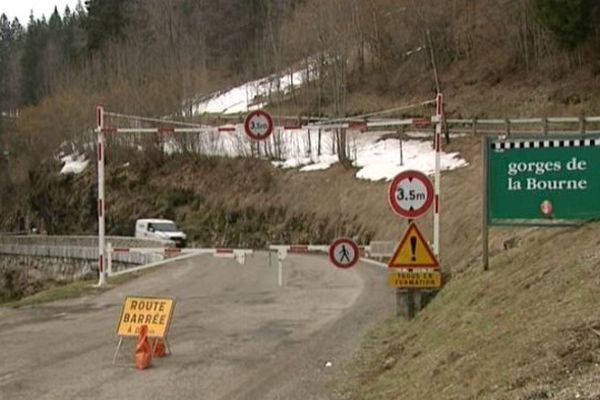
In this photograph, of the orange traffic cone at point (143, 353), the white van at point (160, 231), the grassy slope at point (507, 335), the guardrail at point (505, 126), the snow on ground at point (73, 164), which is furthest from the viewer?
the snow on ground at point (73, 164)

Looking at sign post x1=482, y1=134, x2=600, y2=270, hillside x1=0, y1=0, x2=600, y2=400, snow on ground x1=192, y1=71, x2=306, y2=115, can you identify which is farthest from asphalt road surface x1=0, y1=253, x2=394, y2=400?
snow on ground x1=192, y1=71, x2=306, y2=115

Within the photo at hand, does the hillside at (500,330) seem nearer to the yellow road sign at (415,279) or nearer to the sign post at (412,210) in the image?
the yellow road sign at (415,279)

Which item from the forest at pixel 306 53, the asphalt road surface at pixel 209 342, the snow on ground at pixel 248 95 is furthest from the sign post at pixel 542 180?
the snow on ground at pixel 248 95

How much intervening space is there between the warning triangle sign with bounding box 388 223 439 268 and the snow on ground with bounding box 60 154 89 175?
60046 millimetres

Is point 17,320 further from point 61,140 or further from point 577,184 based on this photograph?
point 61,140

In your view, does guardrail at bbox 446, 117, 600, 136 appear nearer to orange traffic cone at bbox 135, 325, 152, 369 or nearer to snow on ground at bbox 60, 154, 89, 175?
orange traffic cone at bbox 135, 325, 152, 369

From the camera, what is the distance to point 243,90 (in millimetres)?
83438

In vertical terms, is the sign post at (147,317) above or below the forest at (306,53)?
below

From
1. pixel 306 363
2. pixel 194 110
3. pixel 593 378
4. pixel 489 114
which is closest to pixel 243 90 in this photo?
pixel 194 110

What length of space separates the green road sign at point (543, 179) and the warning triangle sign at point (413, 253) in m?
1.08

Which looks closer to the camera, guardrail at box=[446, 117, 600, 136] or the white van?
guardrail at box=[446, 117, 600, 136]

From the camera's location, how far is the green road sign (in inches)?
480

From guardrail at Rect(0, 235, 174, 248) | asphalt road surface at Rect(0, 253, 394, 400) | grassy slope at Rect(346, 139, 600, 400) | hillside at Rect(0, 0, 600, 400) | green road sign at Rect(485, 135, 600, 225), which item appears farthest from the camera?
guardrail at Rect(0, 235, 174, 248)

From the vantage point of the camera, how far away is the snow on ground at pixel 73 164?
70456mm
